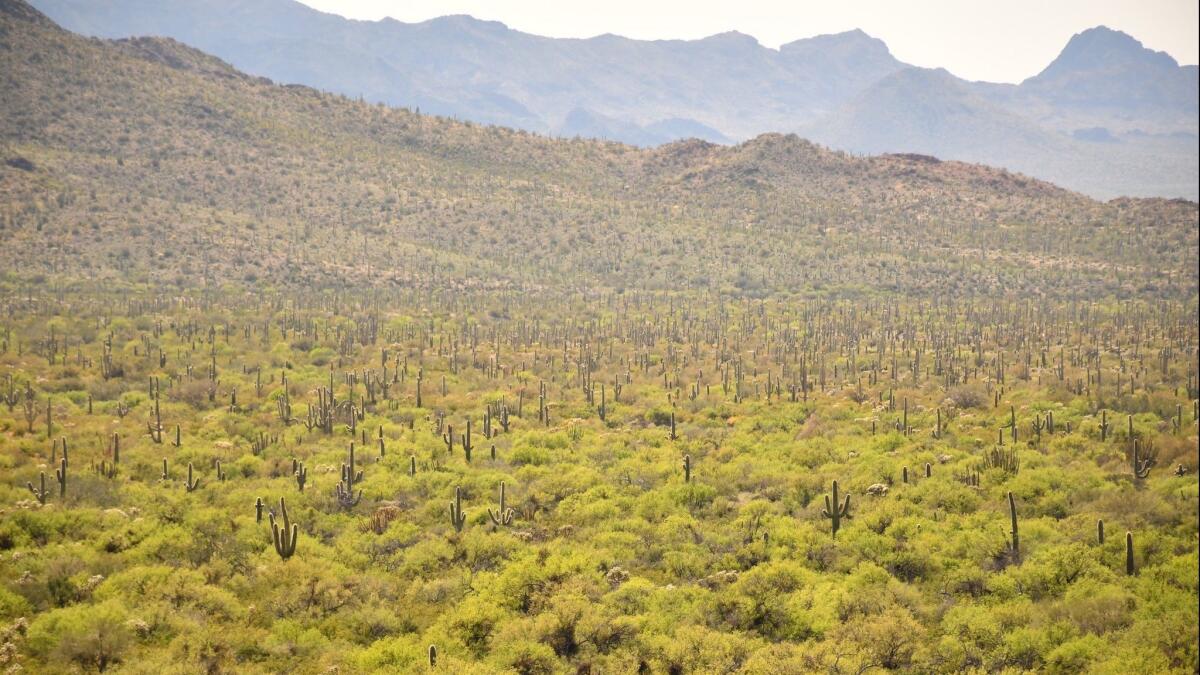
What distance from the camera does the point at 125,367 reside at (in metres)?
40.2

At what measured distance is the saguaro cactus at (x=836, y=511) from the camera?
71.8 feet

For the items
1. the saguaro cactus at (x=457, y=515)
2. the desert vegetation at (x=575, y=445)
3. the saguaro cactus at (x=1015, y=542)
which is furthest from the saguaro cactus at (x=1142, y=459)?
the saguaro cactus at (x=457, y=515)

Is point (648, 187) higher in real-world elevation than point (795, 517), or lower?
higher

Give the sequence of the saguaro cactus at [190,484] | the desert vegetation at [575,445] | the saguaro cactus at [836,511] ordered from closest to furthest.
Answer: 1. the desert vegetation at [575,445]
2. the saguaro cactus at [836,511]
3. the saguaro cactus at [190,484]

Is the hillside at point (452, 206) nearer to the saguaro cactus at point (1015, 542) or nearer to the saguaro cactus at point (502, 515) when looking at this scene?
the saguaro cactus at point (502, 515)

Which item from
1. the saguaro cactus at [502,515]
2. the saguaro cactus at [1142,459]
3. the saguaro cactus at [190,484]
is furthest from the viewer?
the saguaro cactus at [190,484]

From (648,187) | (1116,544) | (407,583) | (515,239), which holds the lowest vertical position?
(407,583)

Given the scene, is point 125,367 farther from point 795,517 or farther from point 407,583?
point 795,517

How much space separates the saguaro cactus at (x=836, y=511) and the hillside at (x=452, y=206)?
5476 centimetres

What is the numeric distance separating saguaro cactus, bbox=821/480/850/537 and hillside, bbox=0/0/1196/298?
2156 inches

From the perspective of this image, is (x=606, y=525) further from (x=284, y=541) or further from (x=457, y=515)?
(x=284, y=541)

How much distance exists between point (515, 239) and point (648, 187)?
82.4ft

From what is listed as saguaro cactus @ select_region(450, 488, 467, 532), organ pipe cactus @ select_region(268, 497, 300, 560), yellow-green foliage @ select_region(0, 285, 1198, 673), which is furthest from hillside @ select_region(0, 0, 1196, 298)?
organ pipe cactus @ select_region(268, 497, 300, 560)

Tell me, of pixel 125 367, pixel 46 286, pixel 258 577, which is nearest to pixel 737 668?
pixel 258 577
